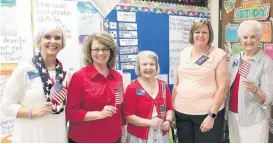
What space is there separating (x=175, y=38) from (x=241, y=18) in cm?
80

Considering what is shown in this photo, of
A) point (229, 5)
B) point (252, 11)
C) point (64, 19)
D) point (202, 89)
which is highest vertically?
point (229, 5)

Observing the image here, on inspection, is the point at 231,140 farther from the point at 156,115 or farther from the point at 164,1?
the point at 164,1

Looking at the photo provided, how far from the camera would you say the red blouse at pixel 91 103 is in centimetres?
182

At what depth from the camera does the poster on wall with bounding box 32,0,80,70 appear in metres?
2.44

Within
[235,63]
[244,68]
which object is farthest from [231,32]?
[244,68]

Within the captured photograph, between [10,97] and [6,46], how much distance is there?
84 centimetres

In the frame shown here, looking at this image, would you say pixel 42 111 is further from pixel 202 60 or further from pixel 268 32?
pixel 268 32

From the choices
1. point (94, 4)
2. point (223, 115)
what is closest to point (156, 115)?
point (223, 115)

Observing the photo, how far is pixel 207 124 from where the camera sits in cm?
215

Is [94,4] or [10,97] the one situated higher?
[94,4]

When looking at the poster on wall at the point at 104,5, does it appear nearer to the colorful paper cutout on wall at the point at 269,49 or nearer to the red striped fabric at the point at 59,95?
the red striped fabric at the point at 59,95

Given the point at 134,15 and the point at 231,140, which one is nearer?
the point at 231,140

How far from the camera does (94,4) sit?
2746 mm

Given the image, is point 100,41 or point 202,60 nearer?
point 100,41
